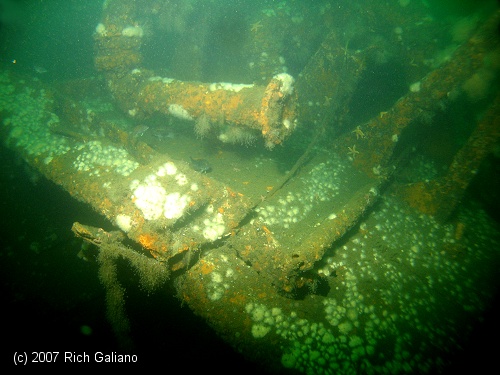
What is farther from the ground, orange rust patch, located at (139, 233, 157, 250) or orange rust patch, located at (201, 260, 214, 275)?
orange rust patch, located at (139, 233, 157, 250)

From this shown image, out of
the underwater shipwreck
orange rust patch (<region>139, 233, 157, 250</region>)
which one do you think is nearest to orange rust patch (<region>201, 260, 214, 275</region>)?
the underwater shipwreck

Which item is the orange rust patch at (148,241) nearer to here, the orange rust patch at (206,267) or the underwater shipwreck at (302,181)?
the underwater shipwreck at (302,181)

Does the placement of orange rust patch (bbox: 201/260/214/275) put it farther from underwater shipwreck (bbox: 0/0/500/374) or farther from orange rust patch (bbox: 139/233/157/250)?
orange rust patch (bbox: 139/233/157/250)

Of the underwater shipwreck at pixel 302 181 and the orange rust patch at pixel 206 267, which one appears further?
the orange rust patch at pixel 206 267

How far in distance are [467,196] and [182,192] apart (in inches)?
300

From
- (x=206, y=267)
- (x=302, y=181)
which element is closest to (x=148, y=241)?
(x=206, y=267)

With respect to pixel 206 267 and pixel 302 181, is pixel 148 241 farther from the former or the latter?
pixel 302 181

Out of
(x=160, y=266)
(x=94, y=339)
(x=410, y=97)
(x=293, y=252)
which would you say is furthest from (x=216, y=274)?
(x=410, y=97)

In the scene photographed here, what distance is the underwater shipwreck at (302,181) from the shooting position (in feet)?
11.9

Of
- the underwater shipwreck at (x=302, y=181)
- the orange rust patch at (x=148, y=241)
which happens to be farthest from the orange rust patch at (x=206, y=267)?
the orange rust patch at (x=148, y=241)

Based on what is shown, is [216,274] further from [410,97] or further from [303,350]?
[410,97]

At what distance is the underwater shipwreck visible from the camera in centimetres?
363

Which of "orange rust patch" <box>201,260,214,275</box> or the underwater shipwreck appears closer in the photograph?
the underwater shipwreck

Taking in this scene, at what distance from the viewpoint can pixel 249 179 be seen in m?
6.05
